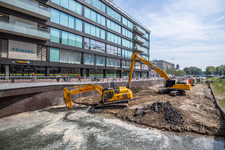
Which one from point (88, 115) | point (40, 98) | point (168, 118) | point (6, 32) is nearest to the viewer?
point (168, 118)

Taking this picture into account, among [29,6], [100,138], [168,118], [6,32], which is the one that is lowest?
[100,138]

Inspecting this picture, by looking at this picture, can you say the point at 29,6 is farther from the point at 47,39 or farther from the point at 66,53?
the point at 66,53

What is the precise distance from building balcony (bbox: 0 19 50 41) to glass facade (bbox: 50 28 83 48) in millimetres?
1501

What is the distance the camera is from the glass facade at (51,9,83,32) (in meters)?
25.7

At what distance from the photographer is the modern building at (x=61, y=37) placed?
2041 cm

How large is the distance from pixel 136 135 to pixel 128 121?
2.42 m

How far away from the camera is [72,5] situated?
94.8 ft

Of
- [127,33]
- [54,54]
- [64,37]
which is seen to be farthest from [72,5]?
[127,33]

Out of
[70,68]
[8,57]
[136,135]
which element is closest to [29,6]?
[8,57]

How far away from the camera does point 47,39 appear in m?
24.2

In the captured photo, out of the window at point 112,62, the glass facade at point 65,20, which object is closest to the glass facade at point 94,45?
the glass facade at point 65,20

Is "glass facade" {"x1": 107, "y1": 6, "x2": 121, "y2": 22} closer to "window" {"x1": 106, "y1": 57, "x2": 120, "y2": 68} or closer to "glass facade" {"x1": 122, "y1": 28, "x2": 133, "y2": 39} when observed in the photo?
"glass facade" {"x1": 122, "y1": 28, "x2": 133, "y2": 39}

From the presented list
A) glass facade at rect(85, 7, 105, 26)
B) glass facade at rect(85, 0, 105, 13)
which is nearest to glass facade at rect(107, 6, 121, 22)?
glass facade at rect(85, 0, 105, 13)

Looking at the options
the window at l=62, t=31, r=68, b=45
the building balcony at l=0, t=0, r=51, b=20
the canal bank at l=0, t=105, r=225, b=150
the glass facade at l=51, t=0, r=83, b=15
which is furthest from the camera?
the window at l=62, t=31, r=68, b=45
